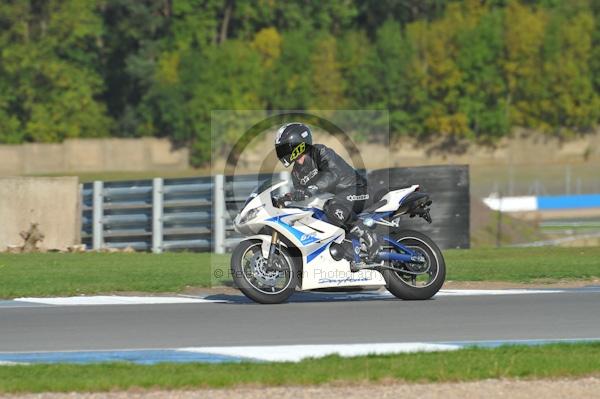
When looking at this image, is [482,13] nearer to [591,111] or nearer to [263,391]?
[591,111]

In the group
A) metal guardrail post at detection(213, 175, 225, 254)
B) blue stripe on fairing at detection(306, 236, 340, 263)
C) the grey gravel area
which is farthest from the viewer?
metal guardrail post at detection(213, 175, 225, 254)

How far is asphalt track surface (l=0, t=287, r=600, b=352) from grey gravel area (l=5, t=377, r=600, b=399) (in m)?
1.87

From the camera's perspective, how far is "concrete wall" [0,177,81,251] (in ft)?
70.5

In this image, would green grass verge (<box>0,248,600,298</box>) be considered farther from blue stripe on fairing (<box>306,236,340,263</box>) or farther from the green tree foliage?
the green tree foliage

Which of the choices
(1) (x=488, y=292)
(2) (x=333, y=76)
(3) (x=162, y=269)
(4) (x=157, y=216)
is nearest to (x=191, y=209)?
(4) (x=157, y=216)

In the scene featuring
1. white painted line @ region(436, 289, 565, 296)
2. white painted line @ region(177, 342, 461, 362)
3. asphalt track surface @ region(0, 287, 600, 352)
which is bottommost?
white painted line @ region(177, 342, 461, 362)

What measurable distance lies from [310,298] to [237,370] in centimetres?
475

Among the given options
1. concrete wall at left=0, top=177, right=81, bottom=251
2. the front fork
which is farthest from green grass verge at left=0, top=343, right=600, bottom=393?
concrete wall at left=0, top=177, right=81, bottom=251

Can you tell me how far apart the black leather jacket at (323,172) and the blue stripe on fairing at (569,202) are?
32.3 metres

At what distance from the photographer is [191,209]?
914 inches

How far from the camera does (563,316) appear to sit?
39.2 ft

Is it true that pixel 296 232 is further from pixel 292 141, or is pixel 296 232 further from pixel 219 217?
pixel 219 217

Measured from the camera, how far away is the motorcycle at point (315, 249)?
507 inches

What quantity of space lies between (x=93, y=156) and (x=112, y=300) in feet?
188
